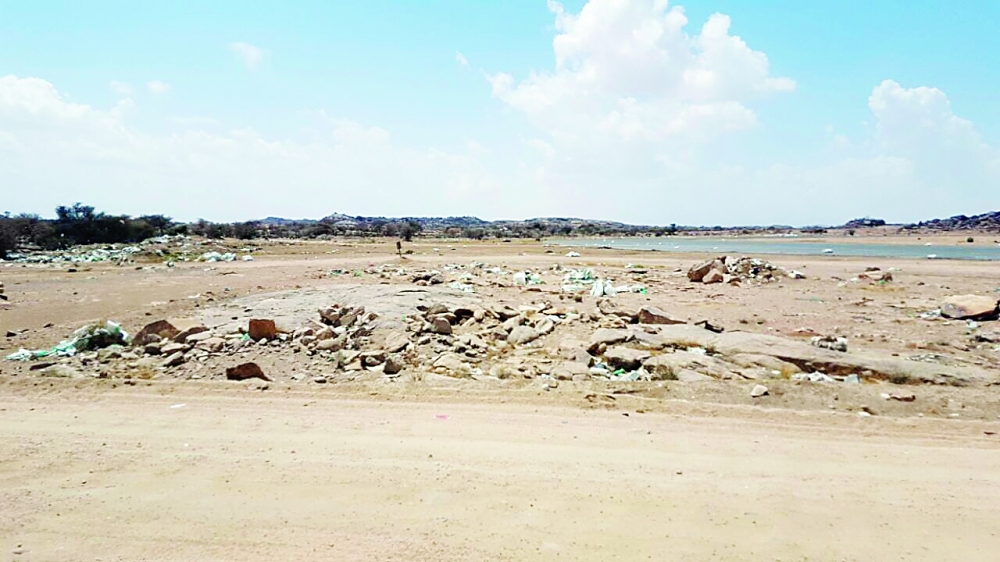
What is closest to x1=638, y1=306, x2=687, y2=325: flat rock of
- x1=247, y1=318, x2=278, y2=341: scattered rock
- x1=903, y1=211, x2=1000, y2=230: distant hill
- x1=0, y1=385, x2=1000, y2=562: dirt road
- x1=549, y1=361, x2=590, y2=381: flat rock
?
x1=549, y1=361, x2=590, y2=381: flat rock

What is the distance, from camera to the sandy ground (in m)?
3.83

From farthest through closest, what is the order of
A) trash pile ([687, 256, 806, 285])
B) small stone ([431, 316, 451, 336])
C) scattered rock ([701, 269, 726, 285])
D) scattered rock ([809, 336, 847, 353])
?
1. trash pile ([687, 256, 806, 285])
2. scattered rock ([701, 269, 726, 285])
3. small stone ([431, 316, 451, 336])
4. scattered rock ([809, 336, 847, 353])

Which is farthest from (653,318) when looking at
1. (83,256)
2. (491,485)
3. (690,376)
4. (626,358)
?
(83,256)

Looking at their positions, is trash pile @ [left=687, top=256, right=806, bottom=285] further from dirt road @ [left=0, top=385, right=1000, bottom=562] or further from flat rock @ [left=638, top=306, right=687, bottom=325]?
dirt road @ [left=0, top=385, right=1000, bottom=562]

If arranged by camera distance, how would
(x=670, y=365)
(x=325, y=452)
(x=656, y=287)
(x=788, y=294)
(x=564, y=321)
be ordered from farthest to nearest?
(x=656, y=287) < (x=788, y=294) < (x=564, y=321) < (x=670, y=365) < (x=325, y=452)

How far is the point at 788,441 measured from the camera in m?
5.64

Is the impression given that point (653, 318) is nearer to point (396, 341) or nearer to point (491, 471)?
point (396, 341)

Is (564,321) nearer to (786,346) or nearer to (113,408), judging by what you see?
(786,346)

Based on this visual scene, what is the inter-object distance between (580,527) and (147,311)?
1567 cm

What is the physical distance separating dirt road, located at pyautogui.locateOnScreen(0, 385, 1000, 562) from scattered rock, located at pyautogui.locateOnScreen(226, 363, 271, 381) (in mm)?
1867

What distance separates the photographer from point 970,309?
13.7 meters

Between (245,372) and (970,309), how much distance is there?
54.7 ft

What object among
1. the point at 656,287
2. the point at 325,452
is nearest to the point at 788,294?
the point at 656,287

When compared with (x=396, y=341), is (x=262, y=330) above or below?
above
